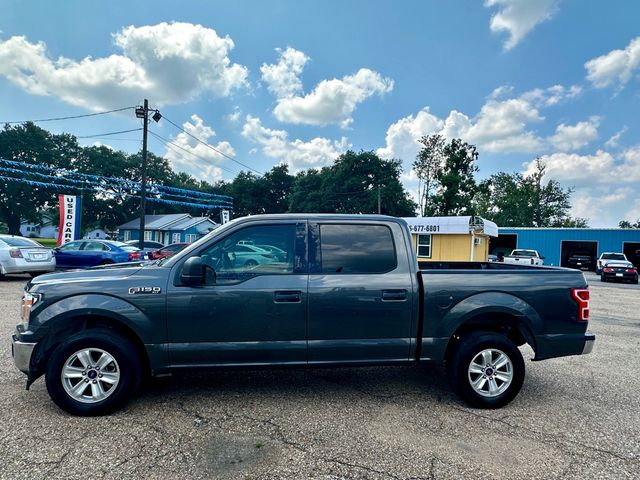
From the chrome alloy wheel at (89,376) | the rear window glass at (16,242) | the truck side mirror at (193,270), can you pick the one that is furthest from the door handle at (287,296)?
the rear window glass at (16,242)

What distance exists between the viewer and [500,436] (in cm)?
304

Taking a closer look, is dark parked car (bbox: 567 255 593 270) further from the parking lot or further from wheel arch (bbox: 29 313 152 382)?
wheel arch (bbox: 29 313 152 382)

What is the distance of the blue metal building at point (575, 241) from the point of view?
29.3m

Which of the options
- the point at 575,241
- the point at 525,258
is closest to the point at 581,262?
the point at 575,241

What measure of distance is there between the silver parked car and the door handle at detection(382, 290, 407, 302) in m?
12.1

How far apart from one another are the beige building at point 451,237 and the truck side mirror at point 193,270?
16.1m

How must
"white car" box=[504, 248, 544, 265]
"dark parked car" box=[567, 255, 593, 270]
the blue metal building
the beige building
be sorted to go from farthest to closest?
1. the blue metal building
2. "dark parked car" box=[567, 255, 593, 270]
3. "white car" box=[504, 248, 544, 265]
4. the beige building

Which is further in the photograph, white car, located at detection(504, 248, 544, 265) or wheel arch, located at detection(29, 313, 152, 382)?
white car, located at detection(504, 248, 544, 265)

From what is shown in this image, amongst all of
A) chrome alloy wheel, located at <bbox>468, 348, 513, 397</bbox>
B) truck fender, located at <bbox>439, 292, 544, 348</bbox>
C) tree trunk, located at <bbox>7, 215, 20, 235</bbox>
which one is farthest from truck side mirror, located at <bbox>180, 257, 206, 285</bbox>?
tree trunk, located at <bbox>7, 215, 20, 235</bbox>

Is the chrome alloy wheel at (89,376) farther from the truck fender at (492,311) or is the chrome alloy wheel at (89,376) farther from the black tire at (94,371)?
the truck fender at (492,311)

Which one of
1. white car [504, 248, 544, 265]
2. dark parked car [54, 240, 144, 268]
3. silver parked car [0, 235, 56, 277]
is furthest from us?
white car [504, 248, 544, 265]

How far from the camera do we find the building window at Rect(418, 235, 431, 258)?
65.1 feet

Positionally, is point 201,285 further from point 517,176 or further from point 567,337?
point 517,176

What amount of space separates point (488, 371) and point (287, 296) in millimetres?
2131
